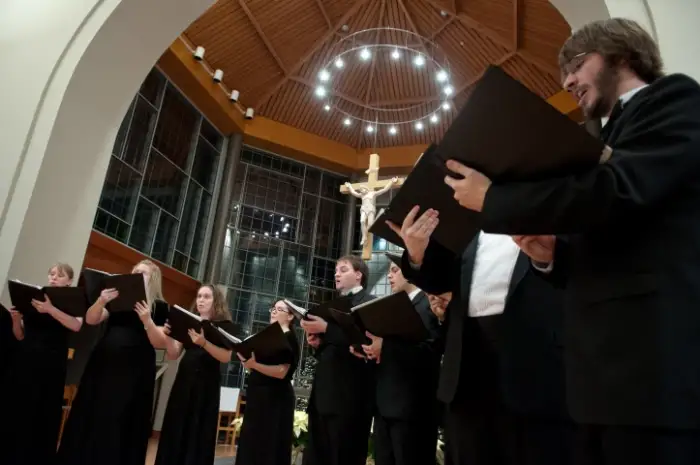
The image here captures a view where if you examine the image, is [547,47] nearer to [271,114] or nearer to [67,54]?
[271,114]

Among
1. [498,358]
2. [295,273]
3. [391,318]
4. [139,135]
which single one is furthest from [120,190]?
[498,358]

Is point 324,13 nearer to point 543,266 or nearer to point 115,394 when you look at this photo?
point 115,394

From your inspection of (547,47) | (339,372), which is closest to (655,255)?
(339,372)

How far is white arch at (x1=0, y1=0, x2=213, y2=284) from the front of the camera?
358 centimetres

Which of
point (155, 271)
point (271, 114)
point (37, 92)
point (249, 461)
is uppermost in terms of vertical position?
point (271, 114)

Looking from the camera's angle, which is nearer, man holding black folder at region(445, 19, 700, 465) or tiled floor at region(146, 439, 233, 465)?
man holding black folder at region(445, 19, 700, 465)

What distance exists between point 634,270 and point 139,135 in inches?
336

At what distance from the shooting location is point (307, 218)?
37.4ft

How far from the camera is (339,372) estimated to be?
9.55ft

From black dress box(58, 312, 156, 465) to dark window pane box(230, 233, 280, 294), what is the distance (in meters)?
7.22

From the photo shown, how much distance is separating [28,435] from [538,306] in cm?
277

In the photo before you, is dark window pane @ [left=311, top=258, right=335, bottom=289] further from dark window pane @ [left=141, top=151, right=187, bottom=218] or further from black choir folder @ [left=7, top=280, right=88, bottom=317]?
black choir folder @ [left=7, top=280, right=88, bottom=317]

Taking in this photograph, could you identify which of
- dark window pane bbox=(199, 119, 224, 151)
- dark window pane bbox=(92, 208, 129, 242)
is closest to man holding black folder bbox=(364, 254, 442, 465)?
dark window pane bbox=(92, 208, 129, 242)

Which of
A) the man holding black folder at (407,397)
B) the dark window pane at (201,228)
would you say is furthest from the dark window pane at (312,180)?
the man holding black folder at (407,397)
